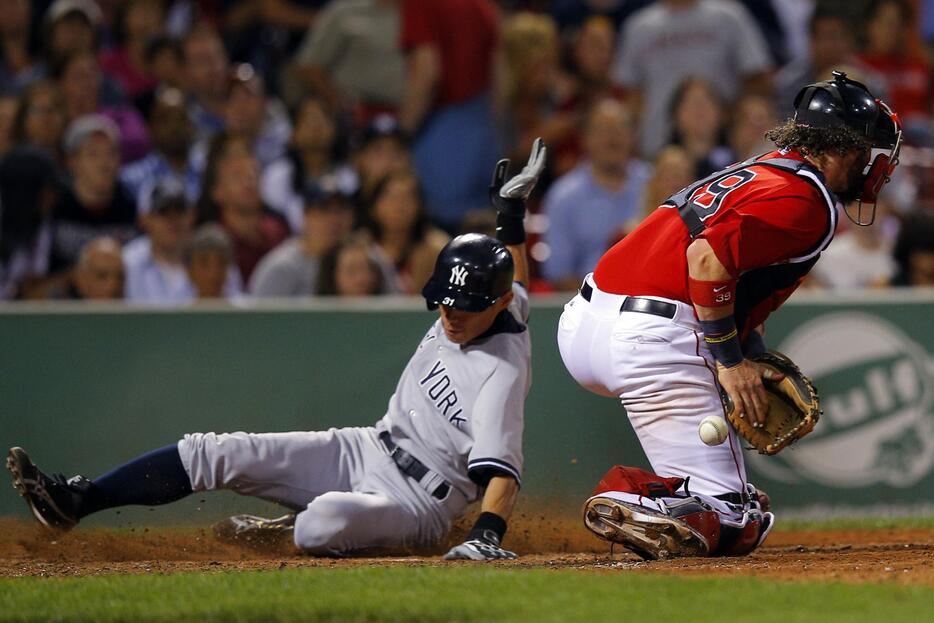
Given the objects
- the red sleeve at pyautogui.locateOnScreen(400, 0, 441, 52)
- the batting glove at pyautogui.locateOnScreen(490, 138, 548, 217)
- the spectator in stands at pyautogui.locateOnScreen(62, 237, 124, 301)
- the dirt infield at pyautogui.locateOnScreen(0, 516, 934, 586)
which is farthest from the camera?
the red sleeve at pyautogui.locateOnScreen(400, 0, 441, 52)

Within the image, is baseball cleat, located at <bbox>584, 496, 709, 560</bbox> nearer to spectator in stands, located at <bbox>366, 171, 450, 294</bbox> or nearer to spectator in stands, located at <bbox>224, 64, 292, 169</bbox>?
spectator in stands, located at <bbox>366, 171, 450, 294</bbox>

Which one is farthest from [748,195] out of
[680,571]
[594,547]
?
[594,547]

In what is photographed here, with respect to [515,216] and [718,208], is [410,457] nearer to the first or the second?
[515,216]

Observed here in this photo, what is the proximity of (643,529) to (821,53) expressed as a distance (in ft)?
22.4

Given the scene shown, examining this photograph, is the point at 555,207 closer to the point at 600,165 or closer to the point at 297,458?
the point at 600,165

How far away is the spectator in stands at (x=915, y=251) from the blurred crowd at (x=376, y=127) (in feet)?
0.05

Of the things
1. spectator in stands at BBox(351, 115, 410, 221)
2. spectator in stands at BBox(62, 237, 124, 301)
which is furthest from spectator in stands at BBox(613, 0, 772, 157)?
spectator in stands at BBox(62, 237, 124, 301)

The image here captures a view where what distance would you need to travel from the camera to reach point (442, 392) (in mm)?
5836

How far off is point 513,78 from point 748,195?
220 inches

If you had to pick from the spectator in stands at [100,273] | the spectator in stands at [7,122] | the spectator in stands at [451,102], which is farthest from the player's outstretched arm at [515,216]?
the spectator in stands at [7,122]

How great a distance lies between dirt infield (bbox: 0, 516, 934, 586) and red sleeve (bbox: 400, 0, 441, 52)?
4.49 meters

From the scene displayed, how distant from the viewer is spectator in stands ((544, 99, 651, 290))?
982cm

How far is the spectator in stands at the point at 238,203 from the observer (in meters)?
9.55

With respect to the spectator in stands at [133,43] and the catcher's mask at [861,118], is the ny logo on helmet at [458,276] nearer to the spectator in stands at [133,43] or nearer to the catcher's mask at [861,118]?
the catcher's mask at [861,118]
